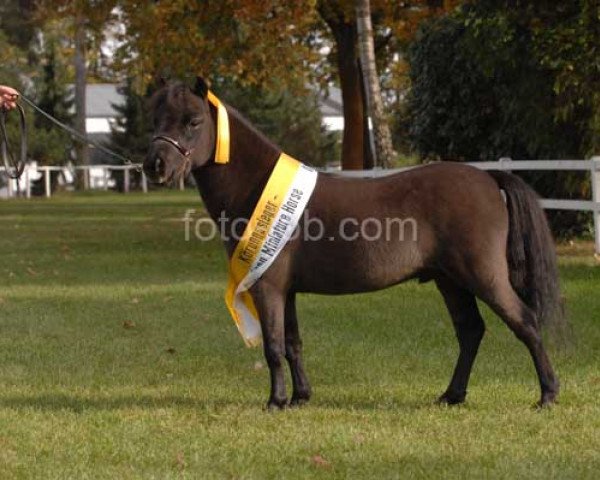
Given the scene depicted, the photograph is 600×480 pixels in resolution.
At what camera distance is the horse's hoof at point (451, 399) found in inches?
319

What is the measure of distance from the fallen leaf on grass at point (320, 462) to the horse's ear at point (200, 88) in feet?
8.43

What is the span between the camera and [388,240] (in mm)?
7902

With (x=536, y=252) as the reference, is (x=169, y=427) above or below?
below

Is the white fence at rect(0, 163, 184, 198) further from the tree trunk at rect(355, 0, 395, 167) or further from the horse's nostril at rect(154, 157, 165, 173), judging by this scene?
the horse's nostril at rect(154, 157, 165, 173)

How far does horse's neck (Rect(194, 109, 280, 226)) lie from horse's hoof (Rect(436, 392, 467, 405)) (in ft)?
5.70

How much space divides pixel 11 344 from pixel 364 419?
4.51 m

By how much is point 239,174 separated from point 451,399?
2.01 meters

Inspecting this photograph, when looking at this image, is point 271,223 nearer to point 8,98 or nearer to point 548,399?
point 548,399

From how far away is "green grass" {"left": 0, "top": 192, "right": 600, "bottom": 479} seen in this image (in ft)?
21.6

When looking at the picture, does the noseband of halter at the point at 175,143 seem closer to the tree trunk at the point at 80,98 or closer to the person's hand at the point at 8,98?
the person's hand at the point at 8,98

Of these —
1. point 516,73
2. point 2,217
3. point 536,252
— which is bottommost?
point 2,217

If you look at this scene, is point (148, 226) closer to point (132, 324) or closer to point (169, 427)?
point (132, 324)

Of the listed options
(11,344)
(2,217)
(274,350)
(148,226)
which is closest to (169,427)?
(274,350)

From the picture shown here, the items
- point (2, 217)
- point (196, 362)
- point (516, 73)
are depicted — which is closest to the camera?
point (196, 362)
